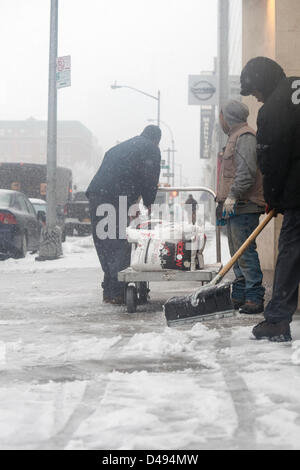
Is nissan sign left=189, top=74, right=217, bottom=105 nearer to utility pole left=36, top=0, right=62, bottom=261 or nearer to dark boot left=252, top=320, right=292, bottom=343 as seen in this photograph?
utility pole left=36, top=0, right=62, bottom=261

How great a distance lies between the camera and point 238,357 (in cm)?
421

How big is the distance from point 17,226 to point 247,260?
23.9ft

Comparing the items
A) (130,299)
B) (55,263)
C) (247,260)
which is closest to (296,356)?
(247,260)

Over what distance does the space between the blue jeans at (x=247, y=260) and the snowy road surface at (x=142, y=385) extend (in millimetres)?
343

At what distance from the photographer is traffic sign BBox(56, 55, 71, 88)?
14.4 metres

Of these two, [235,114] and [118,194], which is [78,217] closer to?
[118,194]

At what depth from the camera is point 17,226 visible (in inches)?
498


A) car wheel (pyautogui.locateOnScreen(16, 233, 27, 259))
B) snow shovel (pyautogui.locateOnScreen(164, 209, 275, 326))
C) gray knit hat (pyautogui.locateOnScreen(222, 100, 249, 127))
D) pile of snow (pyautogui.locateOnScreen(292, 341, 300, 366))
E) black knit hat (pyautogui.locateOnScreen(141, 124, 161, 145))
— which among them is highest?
gray knit hat (pyautogui.locateOnScreen(222, 100, 249, 127))

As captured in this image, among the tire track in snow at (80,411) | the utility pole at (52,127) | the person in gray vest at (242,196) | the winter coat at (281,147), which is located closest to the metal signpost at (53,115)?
the utility pole at (52,127)

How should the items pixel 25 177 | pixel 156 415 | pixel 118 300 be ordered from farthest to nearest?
1. pixel 25 177
2. pixel 118 300
3. pixel 156 415

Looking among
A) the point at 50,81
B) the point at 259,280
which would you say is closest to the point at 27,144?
the point at 50,81

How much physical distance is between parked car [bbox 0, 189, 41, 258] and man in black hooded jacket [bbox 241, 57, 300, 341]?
27.1 feet

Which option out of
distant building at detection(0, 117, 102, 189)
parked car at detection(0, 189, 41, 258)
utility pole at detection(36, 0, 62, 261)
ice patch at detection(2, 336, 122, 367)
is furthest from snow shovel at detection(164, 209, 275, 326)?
distant building at detection(0, 117, 102, 189)

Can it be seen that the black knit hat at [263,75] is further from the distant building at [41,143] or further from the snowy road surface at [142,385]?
the distant building at [41,143]
